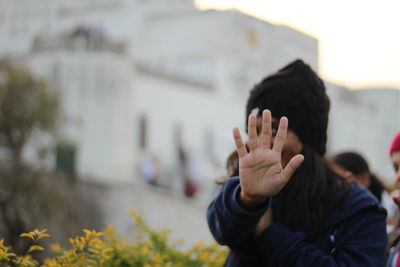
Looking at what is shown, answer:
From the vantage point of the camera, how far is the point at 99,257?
13.4 ft

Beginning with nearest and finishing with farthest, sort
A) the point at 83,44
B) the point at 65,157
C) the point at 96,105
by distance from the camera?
the point at 65,157, the point at 96,105, the point at 83,44

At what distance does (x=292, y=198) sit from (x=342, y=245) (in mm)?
258

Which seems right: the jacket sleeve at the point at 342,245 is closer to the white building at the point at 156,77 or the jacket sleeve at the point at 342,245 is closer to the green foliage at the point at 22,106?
the green foliage at the point at 22,106

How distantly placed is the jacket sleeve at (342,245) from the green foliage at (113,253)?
0.93 m

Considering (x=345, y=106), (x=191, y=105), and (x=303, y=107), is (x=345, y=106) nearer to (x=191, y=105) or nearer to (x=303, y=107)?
(x=191, y=105)

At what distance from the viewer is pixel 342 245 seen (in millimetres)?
3174

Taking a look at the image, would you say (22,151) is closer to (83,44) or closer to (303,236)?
(83,44)

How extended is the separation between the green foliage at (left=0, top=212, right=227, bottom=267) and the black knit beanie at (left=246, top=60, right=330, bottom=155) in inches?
38.3

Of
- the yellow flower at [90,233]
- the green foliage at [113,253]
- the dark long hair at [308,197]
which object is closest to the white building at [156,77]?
the green foliage at [113,253]

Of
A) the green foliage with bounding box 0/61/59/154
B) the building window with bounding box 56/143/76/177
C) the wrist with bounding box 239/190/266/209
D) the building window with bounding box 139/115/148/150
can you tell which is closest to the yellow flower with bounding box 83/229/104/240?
the wrist with bounding box 239/190/266/209

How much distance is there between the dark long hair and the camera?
3258mm

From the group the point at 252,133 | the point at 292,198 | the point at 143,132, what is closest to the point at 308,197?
the point at 292,198

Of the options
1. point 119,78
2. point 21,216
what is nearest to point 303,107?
point 21,216

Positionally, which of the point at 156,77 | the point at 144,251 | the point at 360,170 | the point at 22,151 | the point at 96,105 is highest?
the point at 360,170
